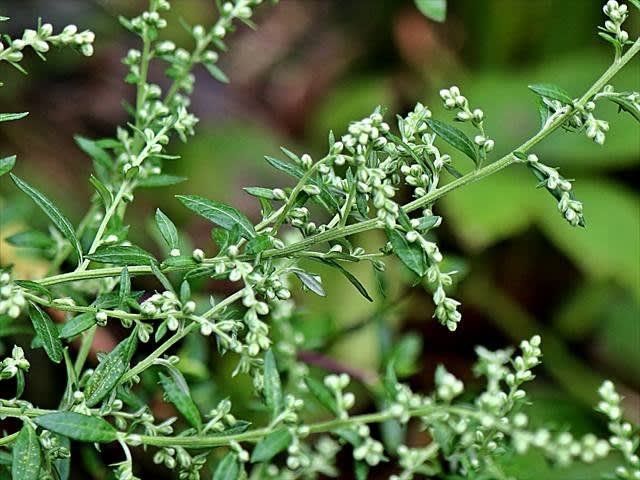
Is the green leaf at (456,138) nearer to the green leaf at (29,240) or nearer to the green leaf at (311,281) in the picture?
the green leaf at (311,281)

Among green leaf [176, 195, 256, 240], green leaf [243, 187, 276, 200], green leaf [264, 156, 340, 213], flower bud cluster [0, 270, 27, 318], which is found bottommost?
flower bud cluster [0, 270, 27, 318]

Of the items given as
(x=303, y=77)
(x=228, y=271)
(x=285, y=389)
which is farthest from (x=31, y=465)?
(x=303, y=77)

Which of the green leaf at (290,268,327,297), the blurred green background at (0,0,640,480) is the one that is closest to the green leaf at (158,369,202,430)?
the green leaf at (290,268,327,297)

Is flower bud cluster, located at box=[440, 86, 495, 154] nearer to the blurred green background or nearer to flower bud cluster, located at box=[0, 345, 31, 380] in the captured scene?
flower bud cluster, located at box=[0, 345, 31, 380]

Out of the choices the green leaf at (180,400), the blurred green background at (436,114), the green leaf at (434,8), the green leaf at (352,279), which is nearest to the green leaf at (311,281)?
the green leaf at (352,279)

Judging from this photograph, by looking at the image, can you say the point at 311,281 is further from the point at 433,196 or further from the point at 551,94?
the point at 551,94
